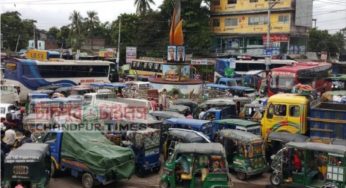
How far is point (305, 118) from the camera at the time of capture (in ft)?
58.5

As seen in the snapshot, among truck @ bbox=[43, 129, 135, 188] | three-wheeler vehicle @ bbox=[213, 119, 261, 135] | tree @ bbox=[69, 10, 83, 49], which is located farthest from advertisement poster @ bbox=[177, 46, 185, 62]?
tree @ bbox=[69, 10, 83, 49]

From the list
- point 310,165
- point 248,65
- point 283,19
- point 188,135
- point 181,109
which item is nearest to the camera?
point 310,165

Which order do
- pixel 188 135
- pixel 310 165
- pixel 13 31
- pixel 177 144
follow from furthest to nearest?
pixel 13 31 → pixel 188 135 → pixel 310 165 → pixel 177 144

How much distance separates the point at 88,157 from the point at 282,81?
21.9m

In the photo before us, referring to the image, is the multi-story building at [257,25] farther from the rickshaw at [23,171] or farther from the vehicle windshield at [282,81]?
the rickshaw at [23,171]

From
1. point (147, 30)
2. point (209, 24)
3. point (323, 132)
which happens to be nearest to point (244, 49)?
point (209, 24)

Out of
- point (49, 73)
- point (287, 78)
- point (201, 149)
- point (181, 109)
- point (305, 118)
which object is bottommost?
point (181, 109)

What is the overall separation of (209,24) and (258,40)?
284 inches

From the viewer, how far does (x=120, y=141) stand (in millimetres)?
16250

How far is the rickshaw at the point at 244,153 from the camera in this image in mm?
15266

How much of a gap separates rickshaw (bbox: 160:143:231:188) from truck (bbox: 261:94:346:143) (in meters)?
5.49

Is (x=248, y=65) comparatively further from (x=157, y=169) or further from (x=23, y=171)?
(x=23, y=171)

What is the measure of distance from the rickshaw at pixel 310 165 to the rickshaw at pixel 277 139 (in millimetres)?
1817

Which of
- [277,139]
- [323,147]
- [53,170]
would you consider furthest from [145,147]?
[323,147]
